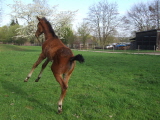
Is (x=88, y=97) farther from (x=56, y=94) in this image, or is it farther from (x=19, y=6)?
(x=19, y=6)

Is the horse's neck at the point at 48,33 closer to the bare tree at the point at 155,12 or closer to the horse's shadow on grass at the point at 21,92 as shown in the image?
the horse's shadow on grass at the point at 21,92

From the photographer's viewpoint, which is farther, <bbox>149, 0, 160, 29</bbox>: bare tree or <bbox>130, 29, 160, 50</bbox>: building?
<bbox>149, 0, 160, 29</bbox>: bare tree

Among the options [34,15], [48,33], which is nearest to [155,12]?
[34,15]

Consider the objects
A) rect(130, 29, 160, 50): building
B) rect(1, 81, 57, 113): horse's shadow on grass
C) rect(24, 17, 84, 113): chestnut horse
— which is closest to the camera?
rect(24, 17, 84, 113): chestnut horse

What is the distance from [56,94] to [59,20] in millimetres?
38797

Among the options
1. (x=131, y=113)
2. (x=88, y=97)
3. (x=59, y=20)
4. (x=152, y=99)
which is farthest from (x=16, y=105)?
(x=59, y=20)

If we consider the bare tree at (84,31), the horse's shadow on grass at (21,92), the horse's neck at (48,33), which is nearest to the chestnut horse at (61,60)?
the horse's neck at (48,33)

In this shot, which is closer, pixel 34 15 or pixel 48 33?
pixel 48 33

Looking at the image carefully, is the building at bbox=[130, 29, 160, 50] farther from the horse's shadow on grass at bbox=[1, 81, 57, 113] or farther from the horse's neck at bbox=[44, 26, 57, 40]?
the horse's neck at bbox=[44, 26, 57, 40]

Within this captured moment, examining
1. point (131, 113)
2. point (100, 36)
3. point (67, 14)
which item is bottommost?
point (131, 113)

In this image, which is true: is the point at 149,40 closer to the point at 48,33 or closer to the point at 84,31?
the point at 84,31

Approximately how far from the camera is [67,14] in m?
43.6

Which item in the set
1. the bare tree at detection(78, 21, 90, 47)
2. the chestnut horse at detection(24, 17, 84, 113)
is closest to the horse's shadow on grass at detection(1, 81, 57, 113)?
the chestnut horse at detection(24, 17, 84, 113)

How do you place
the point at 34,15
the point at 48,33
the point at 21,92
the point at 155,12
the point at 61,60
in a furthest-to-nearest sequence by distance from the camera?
1. the point at 155,12
2. the point at 34,15
3. the point at 21,92
4. the point at 48,33
5. the point at 61,60
